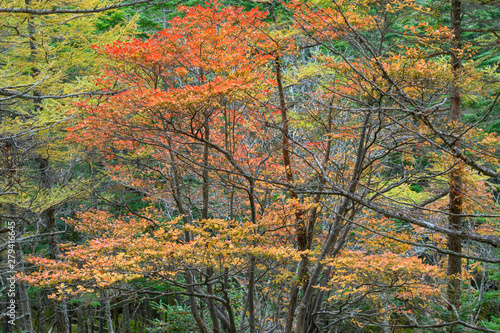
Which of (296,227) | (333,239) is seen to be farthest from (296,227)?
(333,239)

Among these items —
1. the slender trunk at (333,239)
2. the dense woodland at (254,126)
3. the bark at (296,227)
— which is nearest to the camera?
the dense woodland at (254,126)

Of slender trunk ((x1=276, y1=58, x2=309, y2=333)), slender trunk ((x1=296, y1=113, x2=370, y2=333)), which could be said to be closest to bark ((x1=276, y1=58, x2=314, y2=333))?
slender trunk ((x1=276, y1=58, x2=309, y2=333))

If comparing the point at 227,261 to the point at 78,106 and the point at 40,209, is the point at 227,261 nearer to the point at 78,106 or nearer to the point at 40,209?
the point at 78,106

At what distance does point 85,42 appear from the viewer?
27.3 feet

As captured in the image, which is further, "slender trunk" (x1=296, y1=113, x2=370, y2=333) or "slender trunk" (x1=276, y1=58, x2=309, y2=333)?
"slender trunk" (x1=276, y1=58, x2=309, y2=333)

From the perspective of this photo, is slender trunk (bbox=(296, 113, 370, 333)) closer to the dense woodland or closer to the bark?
the dense woodland

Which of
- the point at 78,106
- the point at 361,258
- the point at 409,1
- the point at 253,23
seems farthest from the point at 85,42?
the point at 361,258

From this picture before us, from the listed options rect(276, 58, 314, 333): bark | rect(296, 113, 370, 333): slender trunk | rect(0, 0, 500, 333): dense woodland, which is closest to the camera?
rect(0, 0, 500, 333): dense woodland

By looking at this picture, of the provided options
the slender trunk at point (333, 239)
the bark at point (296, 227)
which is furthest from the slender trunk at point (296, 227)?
the slender trunk at point (333, 239)

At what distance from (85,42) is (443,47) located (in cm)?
779

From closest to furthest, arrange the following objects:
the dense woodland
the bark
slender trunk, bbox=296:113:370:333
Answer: the dense woodland, slender trunk, bbox=296:113:370:333, the bark

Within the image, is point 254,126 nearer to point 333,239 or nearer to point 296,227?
point 296,227

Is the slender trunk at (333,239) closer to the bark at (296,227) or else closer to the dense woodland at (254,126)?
the dense woodland at (254,126)

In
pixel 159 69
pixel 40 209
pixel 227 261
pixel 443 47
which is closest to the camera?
pixel 227 261
